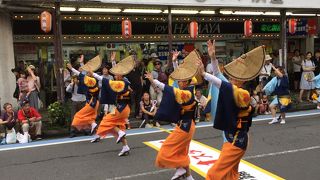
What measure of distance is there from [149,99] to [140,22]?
4246 mm

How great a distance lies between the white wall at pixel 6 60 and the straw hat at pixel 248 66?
8.90 m

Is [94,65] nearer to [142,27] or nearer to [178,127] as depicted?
[178,127]

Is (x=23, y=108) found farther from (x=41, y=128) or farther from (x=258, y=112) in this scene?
(x=258, y=112)

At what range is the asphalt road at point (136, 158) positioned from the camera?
22.9 feet

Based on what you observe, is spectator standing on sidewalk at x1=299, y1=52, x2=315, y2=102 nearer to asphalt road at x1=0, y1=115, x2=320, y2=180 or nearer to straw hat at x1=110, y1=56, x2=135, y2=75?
asphalt road at x1=0, y1=115, x2=320, y2=180

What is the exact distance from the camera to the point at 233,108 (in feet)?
16.5

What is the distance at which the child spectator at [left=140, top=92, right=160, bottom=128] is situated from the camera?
1190 cm

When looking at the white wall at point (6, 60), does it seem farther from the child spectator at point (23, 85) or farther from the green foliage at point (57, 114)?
the green foliage at point (57, 114)

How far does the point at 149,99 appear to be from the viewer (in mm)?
12281

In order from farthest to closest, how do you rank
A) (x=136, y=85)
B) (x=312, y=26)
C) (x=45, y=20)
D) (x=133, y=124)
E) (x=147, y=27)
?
1. (x=312, y=26)
2. (x=147, y=27)
3. (x=136, y=85)
4. (x=133, y=124)
5. (x=45, y=20)

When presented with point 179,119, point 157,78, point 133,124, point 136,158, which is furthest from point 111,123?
point 157,78

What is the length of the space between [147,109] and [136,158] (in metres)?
4.14

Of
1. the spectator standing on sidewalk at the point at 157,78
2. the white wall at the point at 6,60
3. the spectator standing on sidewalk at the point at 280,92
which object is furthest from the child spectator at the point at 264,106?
the white wall at the point at 6,60

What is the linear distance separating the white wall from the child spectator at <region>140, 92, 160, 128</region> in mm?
3943
